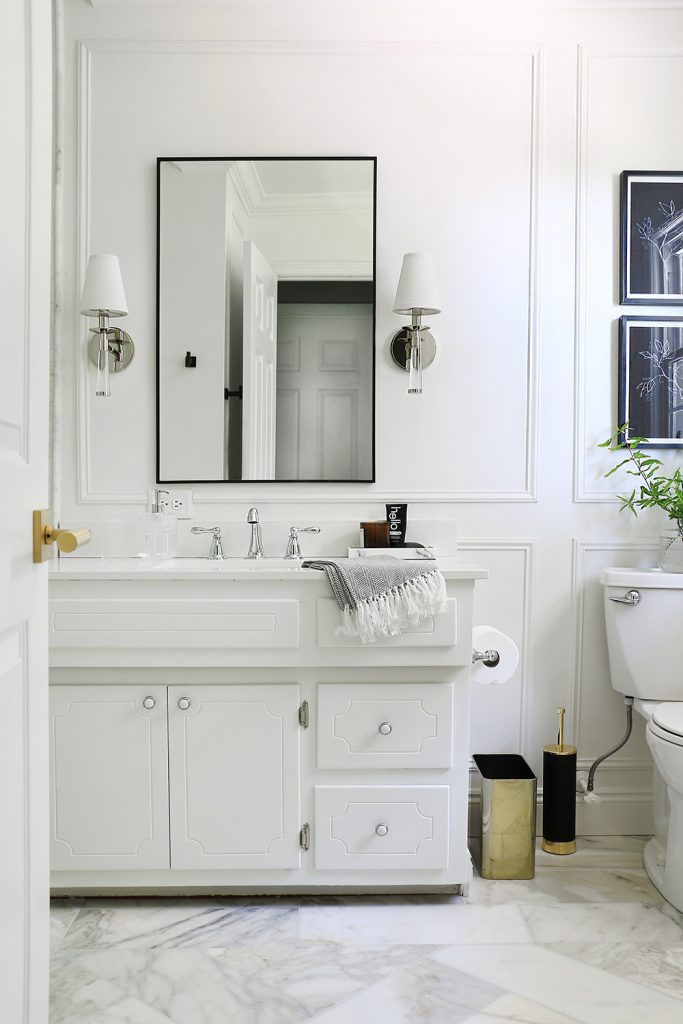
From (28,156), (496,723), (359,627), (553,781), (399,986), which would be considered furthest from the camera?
(496,723)

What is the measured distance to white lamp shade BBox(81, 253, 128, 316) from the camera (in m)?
2.38

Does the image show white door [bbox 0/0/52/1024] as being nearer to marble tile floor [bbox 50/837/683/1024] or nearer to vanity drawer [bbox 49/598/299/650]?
marble tile floor [bbox 50/837/683/1024]

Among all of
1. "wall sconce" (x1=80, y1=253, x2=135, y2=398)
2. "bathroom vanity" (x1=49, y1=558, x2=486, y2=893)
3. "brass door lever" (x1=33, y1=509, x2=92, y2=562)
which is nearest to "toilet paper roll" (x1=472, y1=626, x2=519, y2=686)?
"bathroom vanity" (x1=49, y1=558, x2=486, y2=893)

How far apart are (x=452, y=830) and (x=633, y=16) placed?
7.82ft

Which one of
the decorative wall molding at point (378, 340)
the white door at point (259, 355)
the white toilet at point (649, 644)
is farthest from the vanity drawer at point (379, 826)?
the white door at point (259, 355)

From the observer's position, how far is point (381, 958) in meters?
1.82

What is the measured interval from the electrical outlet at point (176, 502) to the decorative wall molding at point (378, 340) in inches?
1.1

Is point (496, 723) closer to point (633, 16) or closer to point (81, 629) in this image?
point (81, 629)

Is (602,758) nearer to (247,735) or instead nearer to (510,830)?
(510,830)

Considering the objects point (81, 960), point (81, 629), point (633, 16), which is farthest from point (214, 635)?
point (633, 16)

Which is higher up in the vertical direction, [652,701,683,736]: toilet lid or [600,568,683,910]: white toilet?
[600,568,683,910]: white toilet

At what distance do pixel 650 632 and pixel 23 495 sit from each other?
1886 mm

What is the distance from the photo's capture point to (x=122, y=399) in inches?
98.7

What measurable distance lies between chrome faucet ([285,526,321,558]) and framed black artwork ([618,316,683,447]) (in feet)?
3.26
